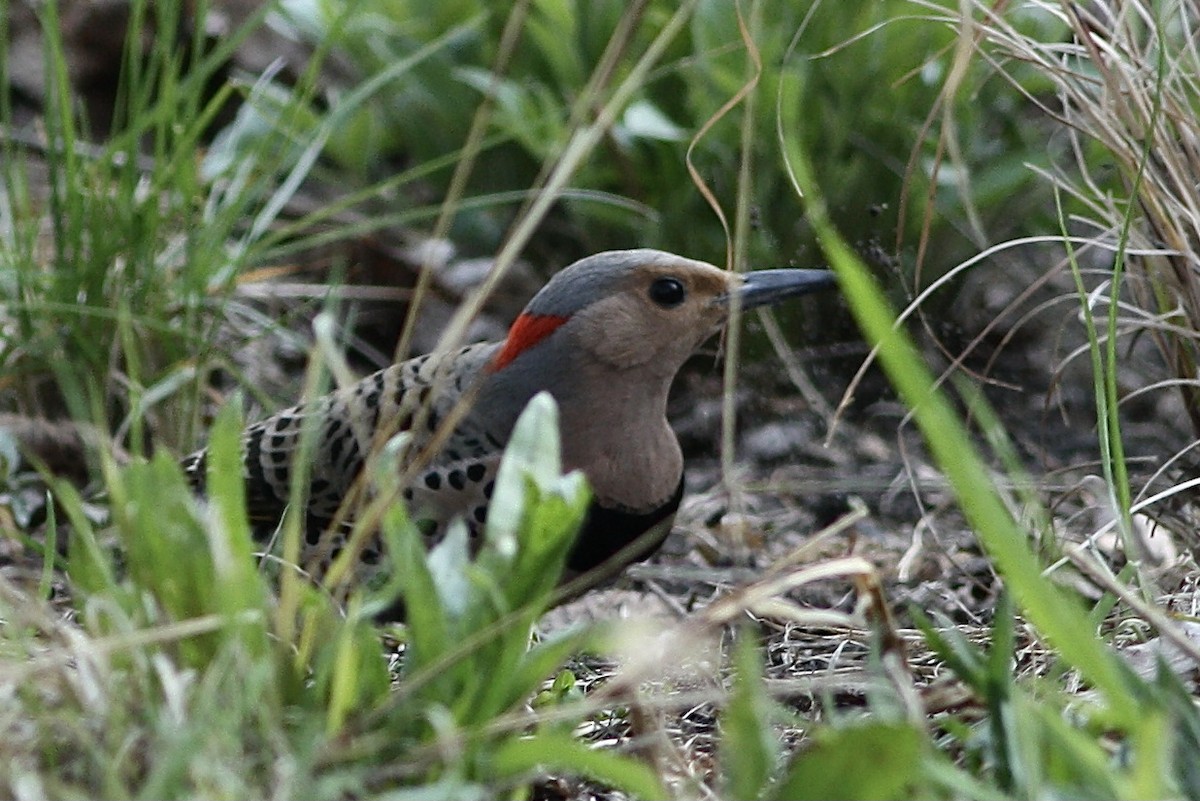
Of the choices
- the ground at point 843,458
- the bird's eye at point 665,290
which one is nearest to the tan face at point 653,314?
the bird's eye at point 665,290

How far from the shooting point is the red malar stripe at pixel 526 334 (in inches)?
138

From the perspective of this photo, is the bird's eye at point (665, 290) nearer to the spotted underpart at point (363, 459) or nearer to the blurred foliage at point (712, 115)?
the spotted underpart at point (363, 459)

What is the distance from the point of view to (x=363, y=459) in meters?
3.36

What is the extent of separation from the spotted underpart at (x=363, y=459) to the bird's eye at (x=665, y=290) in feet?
1.38

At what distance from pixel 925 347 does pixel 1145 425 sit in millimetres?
632

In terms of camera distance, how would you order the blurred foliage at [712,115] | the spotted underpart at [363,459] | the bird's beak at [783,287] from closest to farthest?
the spotted underpart at [363,459]
the bird's beak at [783,287]
the blurred foliage at [712,115]

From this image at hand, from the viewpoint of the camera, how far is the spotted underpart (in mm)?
3322

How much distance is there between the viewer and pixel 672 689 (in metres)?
2.83

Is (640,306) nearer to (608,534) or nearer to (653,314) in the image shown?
(653,314)

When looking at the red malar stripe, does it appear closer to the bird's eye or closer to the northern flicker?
the northern flicker

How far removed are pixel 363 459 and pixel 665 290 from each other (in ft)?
2.37

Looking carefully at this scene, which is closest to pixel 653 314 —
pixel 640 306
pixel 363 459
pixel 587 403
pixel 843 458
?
pixel 640 306

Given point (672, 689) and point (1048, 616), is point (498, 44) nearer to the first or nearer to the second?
point (672, 689)

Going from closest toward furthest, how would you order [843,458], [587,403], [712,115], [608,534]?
[608,534]
[587,403]
[843,458]
[712,115]
